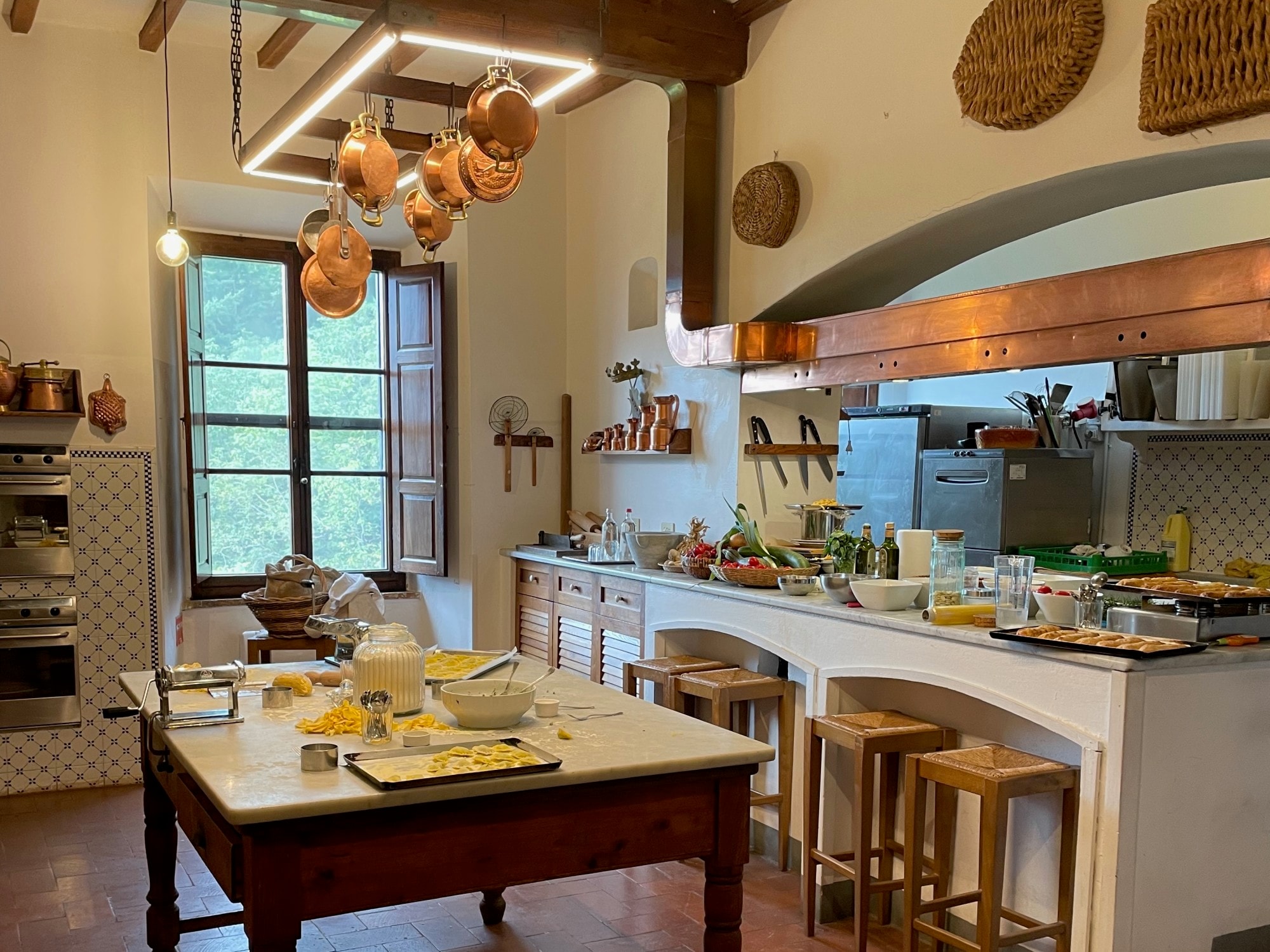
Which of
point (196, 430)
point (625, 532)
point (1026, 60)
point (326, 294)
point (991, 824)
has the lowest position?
point (991, 824)

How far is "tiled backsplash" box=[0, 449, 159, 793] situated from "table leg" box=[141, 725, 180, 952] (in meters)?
2.46

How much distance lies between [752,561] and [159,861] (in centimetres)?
256

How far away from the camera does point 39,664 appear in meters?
5.65

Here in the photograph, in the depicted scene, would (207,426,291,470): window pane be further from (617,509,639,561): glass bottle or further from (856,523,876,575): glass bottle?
(856,523,876,575): glass bottle

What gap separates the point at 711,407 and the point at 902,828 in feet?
7.82

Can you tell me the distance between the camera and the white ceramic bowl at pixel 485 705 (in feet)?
9.23

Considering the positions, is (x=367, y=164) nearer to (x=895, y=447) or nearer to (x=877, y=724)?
(x=877, y=724)

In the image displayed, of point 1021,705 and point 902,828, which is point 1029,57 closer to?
point 1021,705

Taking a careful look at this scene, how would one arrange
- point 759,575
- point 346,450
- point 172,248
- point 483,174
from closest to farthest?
1. point 483,174
2. point 759,575
3. point 172,248
4. point 346,450

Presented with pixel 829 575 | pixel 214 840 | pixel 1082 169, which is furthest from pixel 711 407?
pixel 214 840

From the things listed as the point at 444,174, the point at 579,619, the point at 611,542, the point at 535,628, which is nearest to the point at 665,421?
the point at 611,542

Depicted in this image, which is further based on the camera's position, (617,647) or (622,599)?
(617,647)

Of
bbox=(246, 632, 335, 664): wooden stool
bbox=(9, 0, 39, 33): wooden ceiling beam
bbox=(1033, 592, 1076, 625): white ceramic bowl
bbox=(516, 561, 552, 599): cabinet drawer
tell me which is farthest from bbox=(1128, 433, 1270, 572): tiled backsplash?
bbox=(9, 0, 39, 33): wooden ceiling beam

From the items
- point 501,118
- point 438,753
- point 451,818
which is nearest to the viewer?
point 451,818
